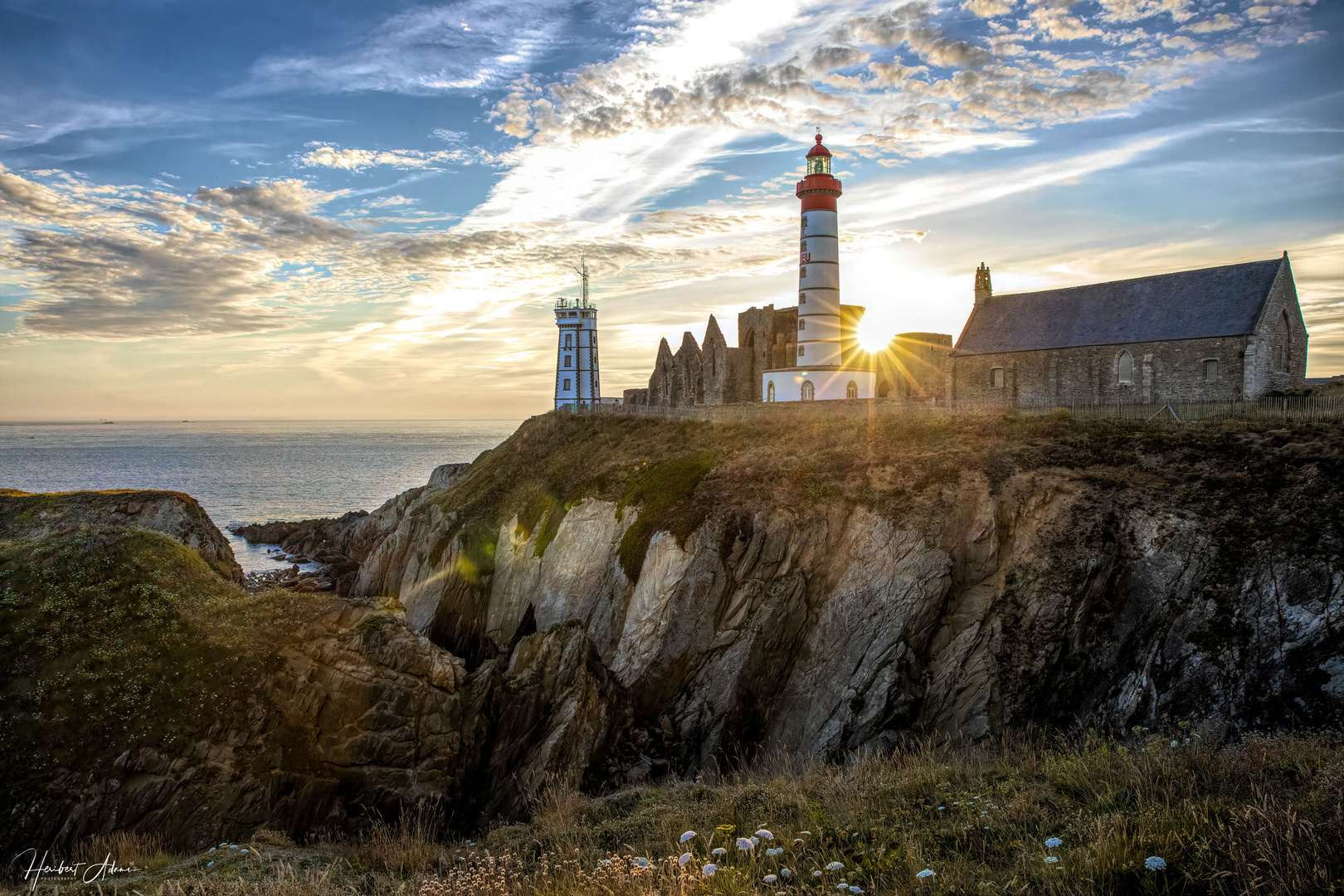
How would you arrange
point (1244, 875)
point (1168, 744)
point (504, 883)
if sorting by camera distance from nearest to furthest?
point (1244, 875) < point (504, 883) < point (1168, 744)

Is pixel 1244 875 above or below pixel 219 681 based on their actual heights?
above

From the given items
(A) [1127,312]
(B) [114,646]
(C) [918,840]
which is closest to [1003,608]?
(C) [918,840]

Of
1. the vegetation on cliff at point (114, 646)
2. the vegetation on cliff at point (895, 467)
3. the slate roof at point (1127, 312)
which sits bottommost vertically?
the vegetation on cliff at point (114, 646)

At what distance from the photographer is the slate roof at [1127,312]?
30.5 m

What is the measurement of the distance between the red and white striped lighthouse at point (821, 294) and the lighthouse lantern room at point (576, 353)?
88.2 feet

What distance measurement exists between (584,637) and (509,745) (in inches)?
144

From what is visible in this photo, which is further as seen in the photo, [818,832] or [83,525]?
[83,525]

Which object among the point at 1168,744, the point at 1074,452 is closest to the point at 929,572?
the point at 1074,452

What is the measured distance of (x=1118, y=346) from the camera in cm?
3359

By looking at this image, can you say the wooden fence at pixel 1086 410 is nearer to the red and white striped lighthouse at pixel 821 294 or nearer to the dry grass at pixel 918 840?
the red and white striped lighthouse at pixel 821 294

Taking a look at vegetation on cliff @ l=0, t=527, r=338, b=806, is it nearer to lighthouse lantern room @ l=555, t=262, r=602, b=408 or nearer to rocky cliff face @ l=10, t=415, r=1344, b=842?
rocky cliff face @ l=10, t=415, r=1344, b=842

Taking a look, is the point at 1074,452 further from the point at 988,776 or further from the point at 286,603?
the point at 286,603

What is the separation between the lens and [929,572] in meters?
17.9

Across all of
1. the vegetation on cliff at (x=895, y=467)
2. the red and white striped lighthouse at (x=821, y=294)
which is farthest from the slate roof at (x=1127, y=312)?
the vegetation on cliff at (x=895, y=467)
